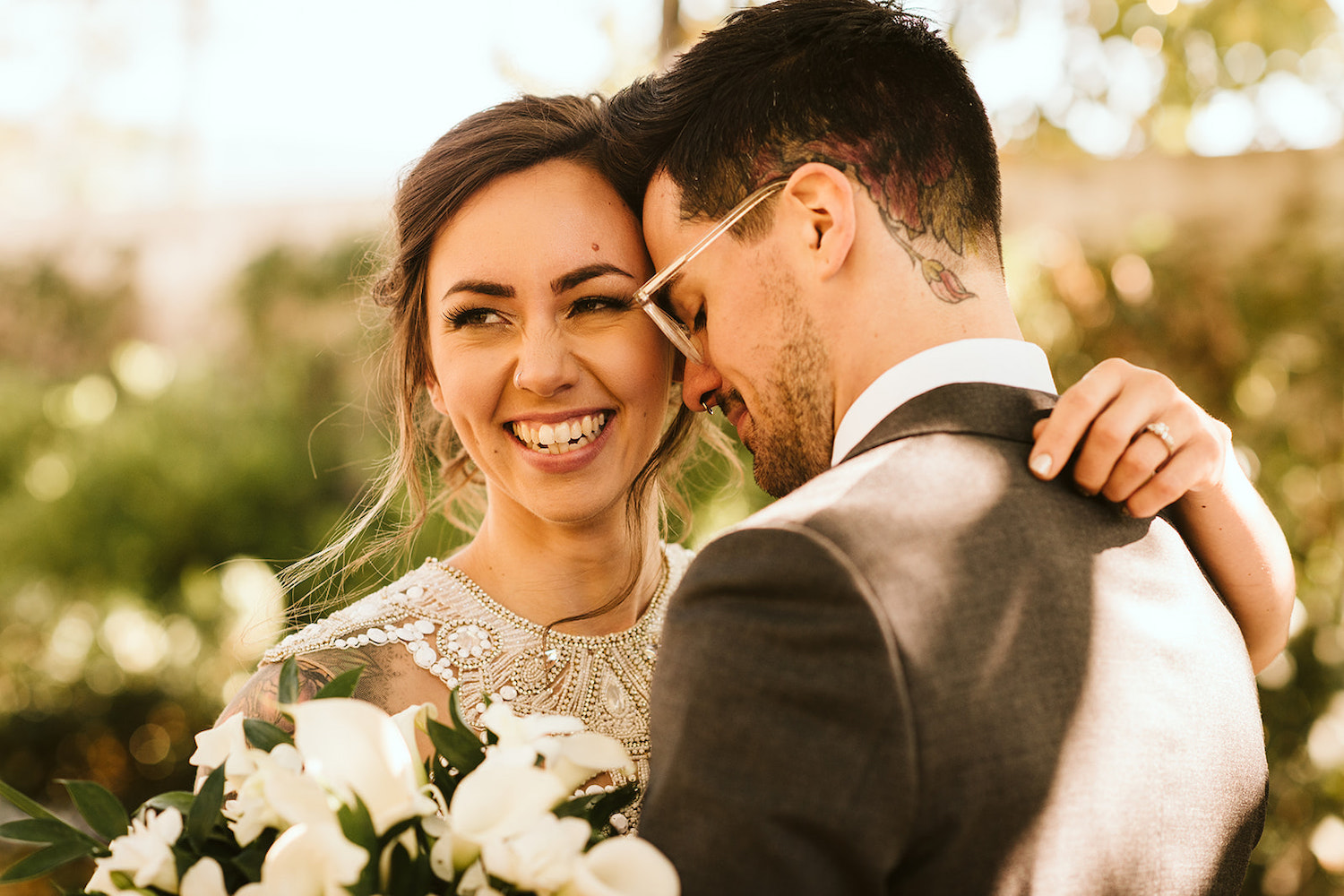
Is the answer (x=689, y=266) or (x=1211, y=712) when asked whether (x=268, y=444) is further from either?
(x=1211, y=712)

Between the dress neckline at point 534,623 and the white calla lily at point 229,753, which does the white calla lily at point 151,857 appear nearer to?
the white calla lily at point 229,753

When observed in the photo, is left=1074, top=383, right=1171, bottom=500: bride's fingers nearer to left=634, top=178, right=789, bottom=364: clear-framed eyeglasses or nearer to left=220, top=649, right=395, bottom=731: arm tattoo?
left=634, top=178, right=789, bottom=364: clear-framed eyeglasses

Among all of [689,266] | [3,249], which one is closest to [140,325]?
[3,249]

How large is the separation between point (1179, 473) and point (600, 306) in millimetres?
1223

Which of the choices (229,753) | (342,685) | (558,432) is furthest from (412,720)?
(558,432)

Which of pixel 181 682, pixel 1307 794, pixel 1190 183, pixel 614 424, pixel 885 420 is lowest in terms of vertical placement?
pixel 1307 794

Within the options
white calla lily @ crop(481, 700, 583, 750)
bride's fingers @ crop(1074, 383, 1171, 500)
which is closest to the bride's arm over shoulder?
bride's fingers @ crop(1074, 383, 1171, 500)

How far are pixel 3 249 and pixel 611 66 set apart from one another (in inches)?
285

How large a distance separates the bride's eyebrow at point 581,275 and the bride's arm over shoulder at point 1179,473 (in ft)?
3.40

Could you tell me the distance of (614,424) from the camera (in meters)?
2.38

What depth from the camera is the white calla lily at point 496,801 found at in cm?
120

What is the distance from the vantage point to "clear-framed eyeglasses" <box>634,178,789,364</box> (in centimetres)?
182

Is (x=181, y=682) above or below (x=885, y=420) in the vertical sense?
below

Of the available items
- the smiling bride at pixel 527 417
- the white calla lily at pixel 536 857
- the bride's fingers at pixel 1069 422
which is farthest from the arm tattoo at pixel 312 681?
the bride's fingers at pixel 1069 422
